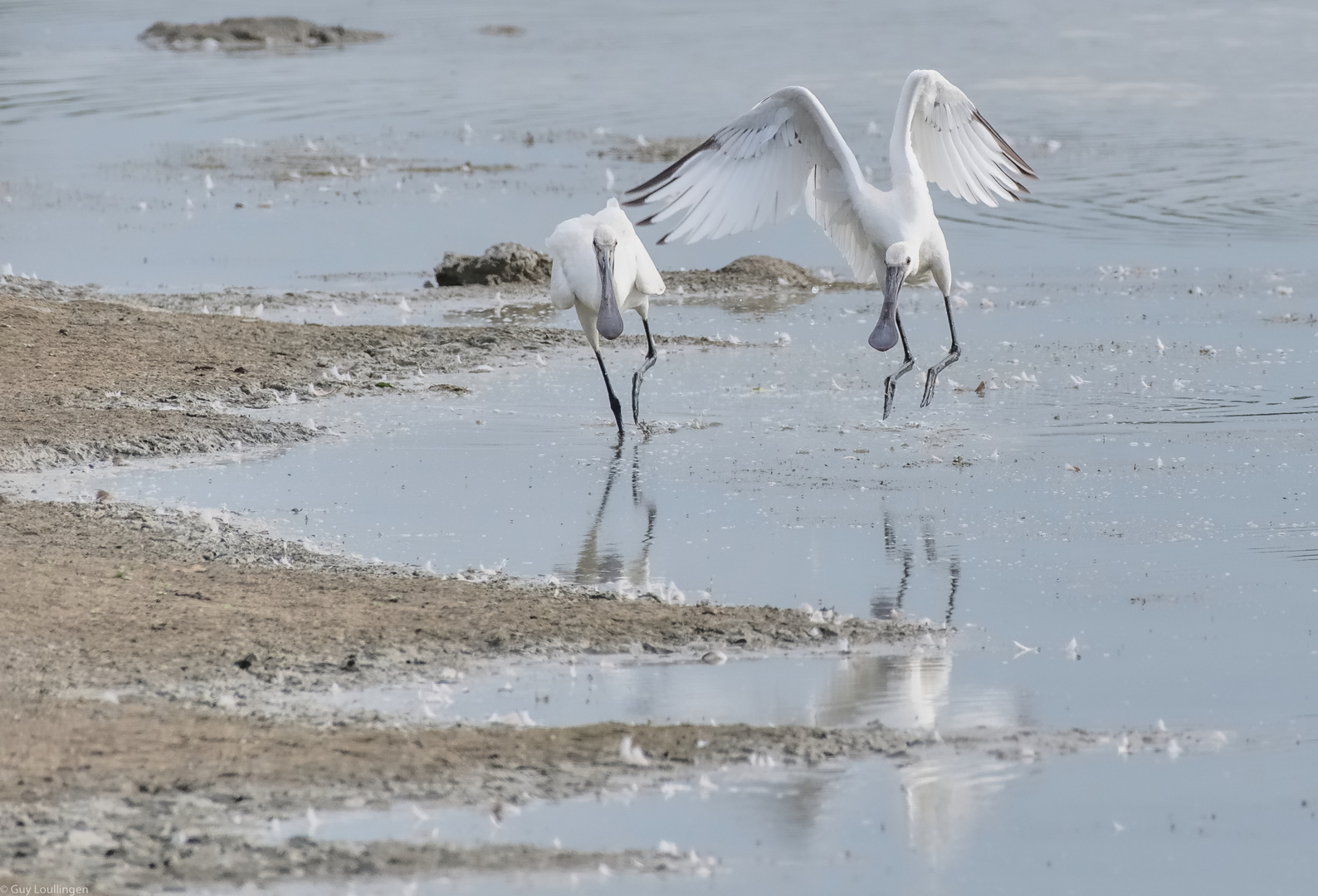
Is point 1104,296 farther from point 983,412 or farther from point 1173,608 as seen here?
point 1173,608

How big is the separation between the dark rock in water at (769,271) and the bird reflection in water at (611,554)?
22.9ft

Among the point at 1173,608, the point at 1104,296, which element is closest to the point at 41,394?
the point at 1173,608

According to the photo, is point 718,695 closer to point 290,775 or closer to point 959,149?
point 290,775

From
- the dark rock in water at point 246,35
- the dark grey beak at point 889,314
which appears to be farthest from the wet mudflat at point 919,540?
the dark rock in water at point 246,35

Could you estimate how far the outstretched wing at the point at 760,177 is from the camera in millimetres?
12172

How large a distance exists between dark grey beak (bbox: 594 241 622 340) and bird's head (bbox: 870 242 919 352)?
159 cm

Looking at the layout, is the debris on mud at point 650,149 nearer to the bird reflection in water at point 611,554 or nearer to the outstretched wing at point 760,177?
the outstretched wing at point 760,177

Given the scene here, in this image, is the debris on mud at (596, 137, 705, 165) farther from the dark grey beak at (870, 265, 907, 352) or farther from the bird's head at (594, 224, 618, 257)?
the bird's head at (594, 224, 618, 257)

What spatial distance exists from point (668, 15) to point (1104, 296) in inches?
1692

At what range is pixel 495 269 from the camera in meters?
17.1

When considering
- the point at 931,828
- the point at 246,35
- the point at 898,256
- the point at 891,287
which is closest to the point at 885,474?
the point at 891,287

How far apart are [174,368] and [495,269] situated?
483cm

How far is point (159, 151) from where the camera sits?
27.5 meters

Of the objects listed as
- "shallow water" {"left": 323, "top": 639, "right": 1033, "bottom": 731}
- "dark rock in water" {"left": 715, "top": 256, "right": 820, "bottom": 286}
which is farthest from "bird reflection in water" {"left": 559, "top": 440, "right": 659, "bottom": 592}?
"dark rock in water" {"left": 715, "top": 256, "right": 820, "bottom": 286}
